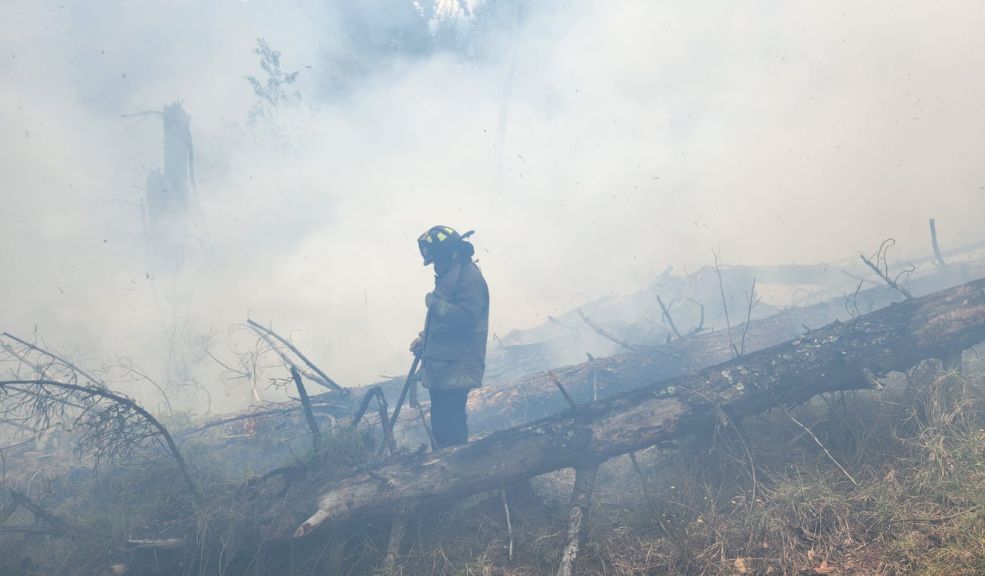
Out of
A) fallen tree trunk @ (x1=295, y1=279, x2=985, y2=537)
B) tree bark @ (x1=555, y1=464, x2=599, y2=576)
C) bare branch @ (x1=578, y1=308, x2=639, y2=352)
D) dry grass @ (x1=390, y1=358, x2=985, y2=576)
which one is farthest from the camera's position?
bare branch @ (x1=578, y1=308, x2=639, y2=352)

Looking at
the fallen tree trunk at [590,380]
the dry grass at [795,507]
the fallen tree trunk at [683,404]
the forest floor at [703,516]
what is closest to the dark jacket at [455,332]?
the fallen tree trunk at [683,404]

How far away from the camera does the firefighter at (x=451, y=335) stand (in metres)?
4.61

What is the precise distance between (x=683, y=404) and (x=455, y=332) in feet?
7.61

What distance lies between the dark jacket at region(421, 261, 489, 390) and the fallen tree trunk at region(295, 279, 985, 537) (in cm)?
82

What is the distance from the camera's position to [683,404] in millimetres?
4004

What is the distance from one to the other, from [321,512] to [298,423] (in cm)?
340

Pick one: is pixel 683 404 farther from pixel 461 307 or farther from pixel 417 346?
pixel 417 346

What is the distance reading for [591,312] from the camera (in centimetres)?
1154

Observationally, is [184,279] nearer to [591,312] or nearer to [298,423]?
[298,423]

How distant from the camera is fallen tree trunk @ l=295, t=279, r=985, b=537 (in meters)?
3.72

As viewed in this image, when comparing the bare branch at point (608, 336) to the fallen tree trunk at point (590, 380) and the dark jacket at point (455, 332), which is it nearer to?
Result: the fallen tree trunk at point (590, 380)

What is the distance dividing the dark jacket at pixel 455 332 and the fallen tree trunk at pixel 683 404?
819mm

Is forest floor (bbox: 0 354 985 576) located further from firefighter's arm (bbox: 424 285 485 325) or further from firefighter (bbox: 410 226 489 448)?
firefighter's arm (bbox: 424 285 485 325)

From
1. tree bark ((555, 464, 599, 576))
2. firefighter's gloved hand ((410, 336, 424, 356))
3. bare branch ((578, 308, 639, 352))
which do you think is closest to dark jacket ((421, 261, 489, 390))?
firefighter's gloved hand ((410, 336, 424, 356))
